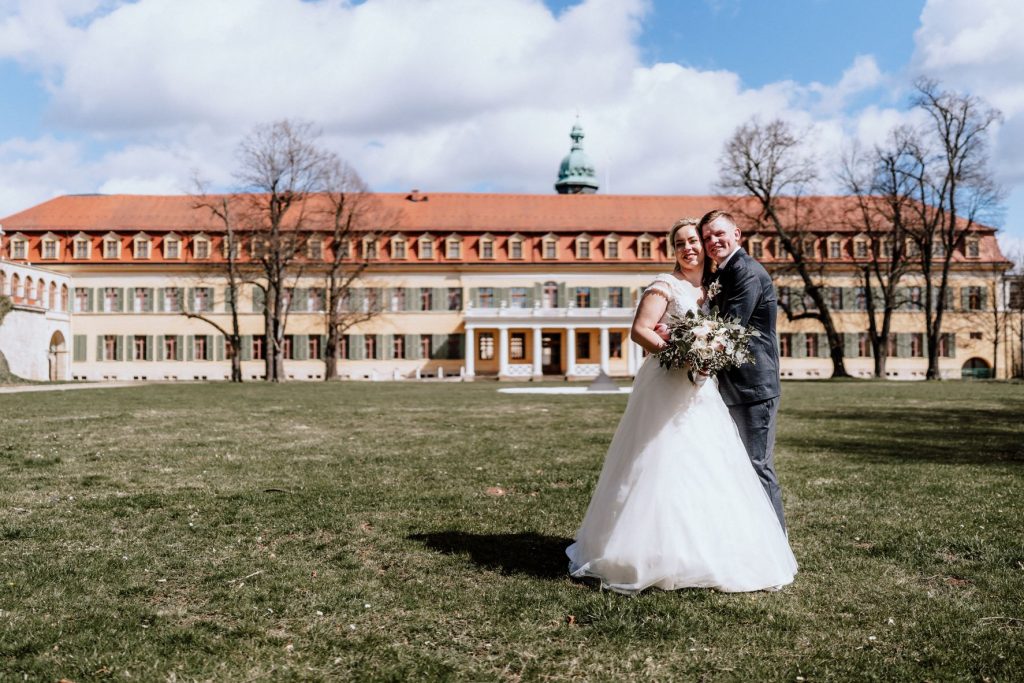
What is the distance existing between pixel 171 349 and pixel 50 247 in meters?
10.0

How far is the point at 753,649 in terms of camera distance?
12.2 feet

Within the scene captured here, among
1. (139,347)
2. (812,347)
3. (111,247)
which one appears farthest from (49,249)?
(812,347)

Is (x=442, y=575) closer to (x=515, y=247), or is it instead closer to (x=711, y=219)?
(x=711, y=219)

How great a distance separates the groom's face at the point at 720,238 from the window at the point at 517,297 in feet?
154

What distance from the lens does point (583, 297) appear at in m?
52.3

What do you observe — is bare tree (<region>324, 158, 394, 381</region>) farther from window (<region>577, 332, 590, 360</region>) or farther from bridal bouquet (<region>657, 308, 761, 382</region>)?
bridal bouquet (<region>657, 308, 761, 382</region>)

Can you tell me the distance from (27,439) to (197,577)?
7.96 meters

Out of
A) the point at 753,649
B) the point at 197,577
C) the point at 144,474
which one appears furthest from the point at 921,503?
the point at 144,474

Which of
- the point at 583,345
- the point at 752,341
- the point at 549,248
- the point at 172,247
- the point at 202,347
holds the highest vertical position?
the point at 172,247

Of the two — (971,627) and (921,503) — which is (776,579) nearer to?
(971,627)

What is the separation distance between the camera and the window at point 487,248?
52531mm

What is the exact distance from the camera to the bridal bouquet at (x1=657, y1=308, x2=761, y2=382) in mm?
4602

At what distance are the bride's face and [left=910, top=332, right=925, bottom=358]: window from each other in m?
53.1

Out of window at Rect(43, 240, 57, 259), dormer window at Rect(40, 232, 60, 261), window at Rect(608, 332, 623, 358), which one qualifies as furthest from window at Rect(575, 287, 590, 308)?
window at Rect(43, 240, 57, 259)
